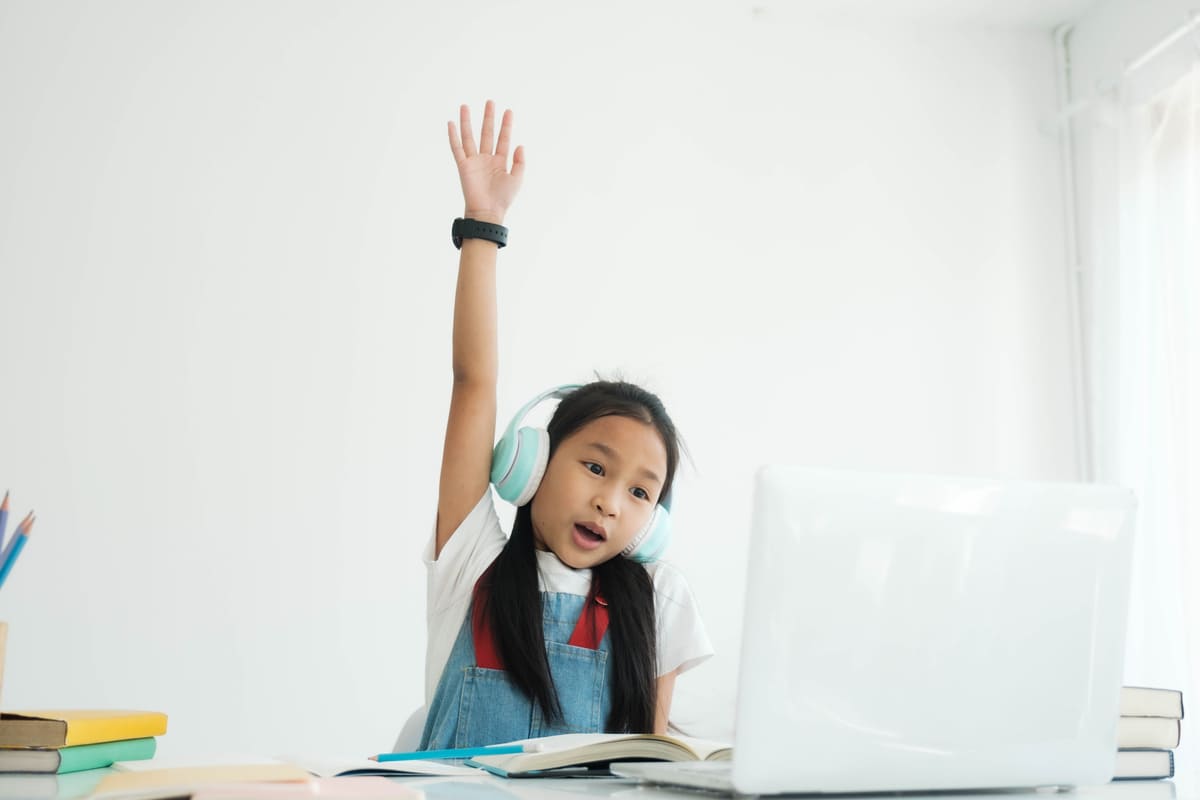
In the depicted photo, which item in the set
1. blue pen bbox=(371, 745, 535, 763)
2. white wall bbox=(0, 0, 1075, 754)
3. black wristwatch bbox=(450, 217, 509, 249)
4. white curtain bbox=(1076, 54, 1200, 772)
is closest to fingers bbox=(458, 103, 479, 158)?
black wristwatch bbox=(450, 217, 509, 249)

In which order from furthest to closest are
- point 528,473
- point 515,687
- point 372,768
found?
point 528,473, point 515,687, point 372,768

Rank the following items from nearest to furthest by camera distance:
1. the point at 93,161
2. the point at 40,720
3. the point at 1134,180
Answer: the point at 40,720, the point at 93,161, the point at 1134,180

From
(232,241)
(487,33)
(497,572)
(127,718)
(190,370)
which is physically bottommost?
(127,718)

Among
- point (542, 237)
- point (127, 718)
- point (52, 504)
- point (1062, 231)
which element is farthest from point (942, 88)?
point (127, 718)

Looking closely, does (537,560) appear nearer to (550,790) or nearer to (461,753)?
(461,753)

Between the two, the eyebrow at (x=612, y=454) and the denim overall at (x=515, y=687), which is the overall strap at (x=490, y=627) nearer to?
the denim overall at (x=515, y=687)

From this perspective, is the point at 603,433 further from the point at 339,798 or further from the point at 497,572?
the point at 339,798

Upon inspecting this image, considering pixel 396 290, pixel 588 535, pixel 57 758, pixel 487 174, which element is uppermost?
pixel 396 290

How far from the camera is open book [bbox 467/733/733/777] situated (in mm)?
962

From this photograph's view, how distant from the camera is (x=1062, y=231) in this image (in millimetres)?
3268

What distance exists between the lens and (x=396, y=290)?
283 centimetres

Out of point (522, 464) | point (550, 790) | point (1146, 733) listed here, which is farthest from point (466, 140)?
point (1146, 733)

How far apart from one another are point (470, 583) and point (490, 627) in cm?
9

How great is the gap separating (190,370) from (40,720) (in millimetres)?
1791
